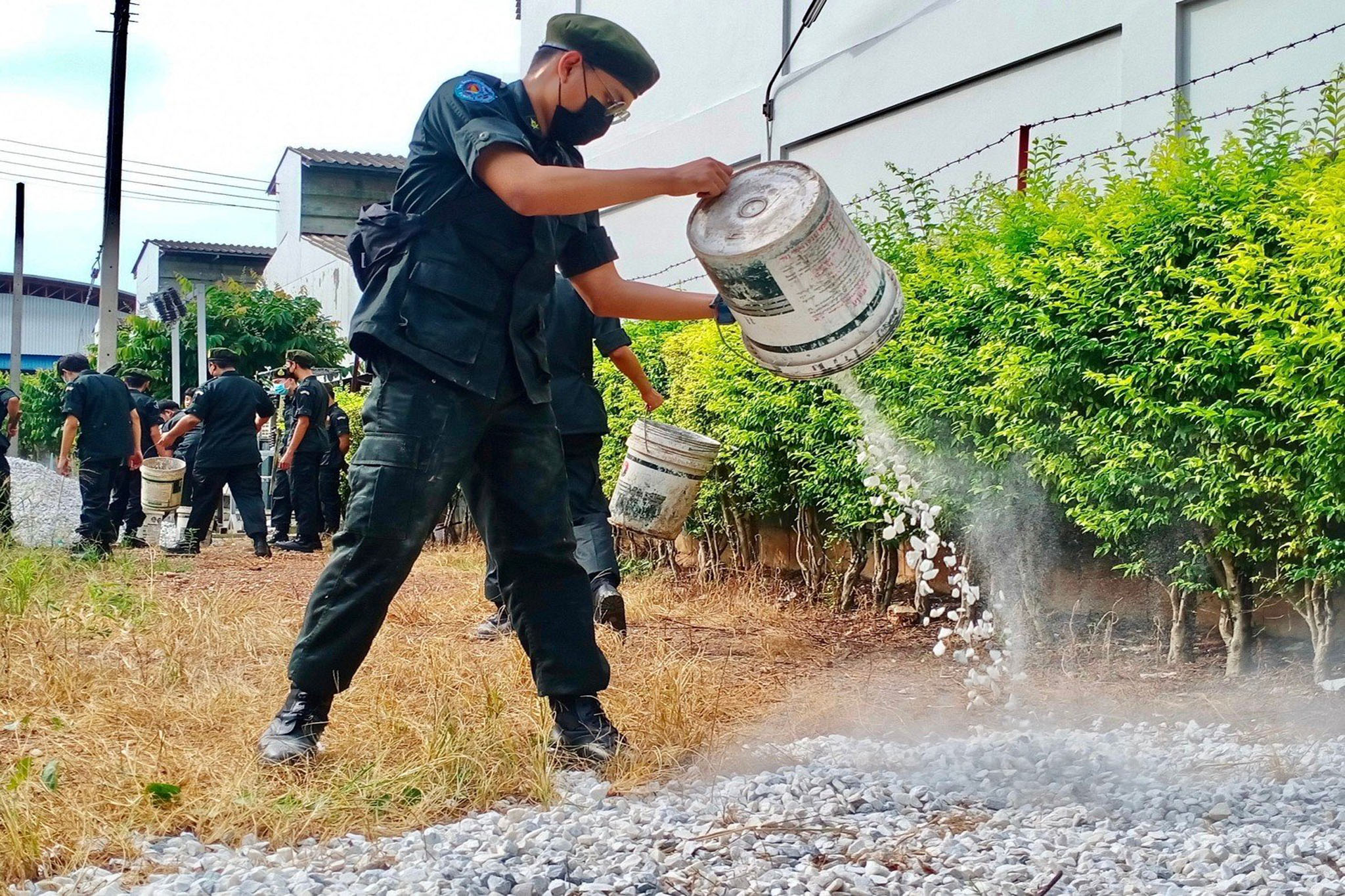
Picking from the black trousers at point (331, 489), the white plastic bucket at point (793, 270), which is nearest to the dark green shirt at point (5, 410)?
the black trousers at point (331, 489)

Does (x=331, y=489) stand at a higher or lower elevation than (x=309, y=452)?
lower

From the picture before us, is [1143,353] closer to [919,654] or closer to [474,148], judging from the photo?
[919,654]

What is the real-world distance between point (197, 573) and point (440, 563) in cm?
168

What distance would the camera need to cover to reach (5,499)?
10.0m

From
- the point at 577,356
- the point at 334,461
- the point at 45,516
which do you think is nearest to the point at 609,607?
the point at 577,356

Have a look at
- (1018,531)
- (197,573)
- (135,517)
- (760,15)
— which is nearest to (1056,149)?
(1018,531)

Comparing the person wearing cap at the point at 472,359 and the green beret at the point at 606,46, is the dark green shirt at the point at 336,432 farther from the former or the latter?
the green beret at the point at 606,46

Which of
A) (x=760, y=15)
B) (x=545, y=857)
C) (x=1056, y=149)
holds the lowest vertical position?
(x=545, y=857)

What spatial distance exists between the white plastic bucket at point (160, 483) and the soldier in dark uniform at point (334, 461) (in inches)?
72.3

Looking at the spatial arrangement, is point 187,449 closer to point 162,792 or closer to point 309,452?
point 309,452

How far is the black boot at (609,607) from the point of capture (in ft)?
16.7

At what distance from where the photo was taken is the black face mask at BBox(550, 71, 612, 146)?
2.94 meters

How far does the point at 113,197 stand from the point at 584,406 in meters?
11.2

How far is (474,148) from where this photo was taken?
2.65 meters
